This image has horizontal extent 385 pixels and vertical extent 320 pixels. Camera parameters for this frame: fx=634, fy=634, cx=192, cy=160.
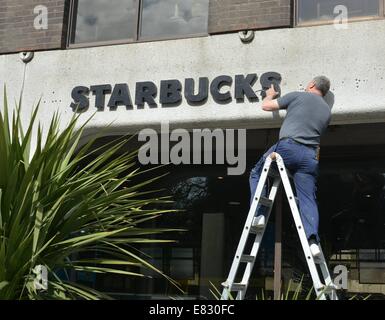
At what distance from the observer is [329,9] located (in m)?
7.19

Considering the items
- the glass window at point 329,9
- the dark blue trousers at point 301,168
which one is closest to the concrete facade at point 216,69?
the glass window at point 329,9

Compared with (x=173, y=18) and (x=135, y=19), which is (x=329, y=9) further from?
(x=135, y=19)

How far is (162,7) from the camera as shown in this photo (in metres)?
8.08

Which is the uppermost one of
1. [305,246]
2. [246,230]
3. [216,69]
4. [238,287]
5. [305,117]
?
[216,69]

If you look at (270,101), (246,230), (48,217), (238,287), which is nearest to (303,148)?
(270,101)

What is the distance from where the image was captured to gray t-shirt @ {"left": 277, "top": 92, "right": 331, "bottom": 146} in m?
6.00

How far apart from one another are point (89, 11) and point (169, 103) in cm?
200

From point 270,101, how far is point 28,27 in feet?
12.0

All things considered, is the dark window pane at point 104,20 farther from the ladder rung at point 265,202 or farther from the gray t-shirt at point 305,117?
the ladder rung at point 265,202

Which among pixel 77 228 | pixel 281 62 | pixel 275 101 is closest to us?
pixel 77 228

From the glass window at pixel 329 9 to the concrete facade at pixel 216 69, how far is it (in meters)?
0.26

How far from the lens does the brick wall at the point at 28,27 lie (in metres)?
8.20

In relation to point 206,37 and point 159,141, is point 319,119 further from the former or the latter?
point 159,141
